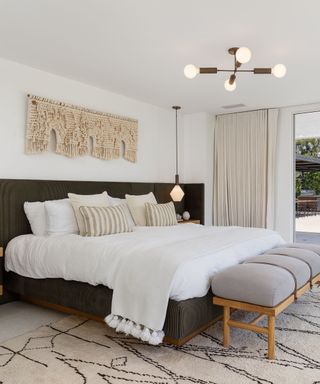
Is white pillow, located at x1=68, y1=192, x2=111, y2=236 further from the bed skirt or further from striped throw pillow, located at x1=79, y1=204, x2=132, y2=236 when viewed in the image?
the bed skirt

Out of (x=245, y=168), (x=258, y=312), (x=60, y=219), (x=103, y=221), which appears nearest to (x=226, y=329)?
(x=258, y=312)

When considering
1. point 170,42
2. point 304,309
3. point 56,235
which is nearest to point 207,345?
point 304,309

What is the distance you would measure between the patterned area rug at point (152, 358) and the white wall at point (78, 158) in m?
1.84

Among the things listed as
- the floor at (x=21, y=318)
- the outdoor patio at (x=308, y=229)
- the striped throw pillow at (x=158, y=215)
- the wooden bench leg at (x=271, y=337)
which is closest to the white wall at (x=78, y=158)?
the striped throw pillow at (x=158, y=215)

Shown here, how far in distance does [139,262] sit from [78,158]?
7.33ft

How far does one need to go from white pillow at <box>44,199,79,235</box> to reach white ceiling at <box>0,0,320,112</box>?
1.51 meters

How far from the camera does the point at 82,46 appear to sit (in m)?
3.34

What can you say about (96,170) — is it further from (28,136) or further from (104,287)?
(104,287)

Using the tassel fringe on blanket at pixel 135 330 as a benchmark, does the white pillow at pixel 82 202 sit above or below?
above

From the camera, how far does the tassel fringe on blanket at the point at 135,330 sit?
2.38m

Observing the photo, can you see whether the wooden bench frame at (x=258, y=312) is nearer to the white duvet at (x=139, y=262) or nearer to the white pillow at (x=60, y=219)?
the white duvet at (x=139, y=262)

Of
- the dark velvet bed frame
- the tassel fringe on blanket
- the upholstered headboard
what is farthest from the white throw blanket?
the upholstered headboard

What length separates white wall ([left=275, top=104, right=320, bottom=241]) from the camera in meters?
5.63

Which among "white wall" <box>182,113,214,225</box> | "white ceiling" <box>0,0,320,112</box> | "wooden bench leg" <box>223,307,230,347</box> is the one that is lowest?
"wooden bench leg" <box>223,307,230,347</box>
